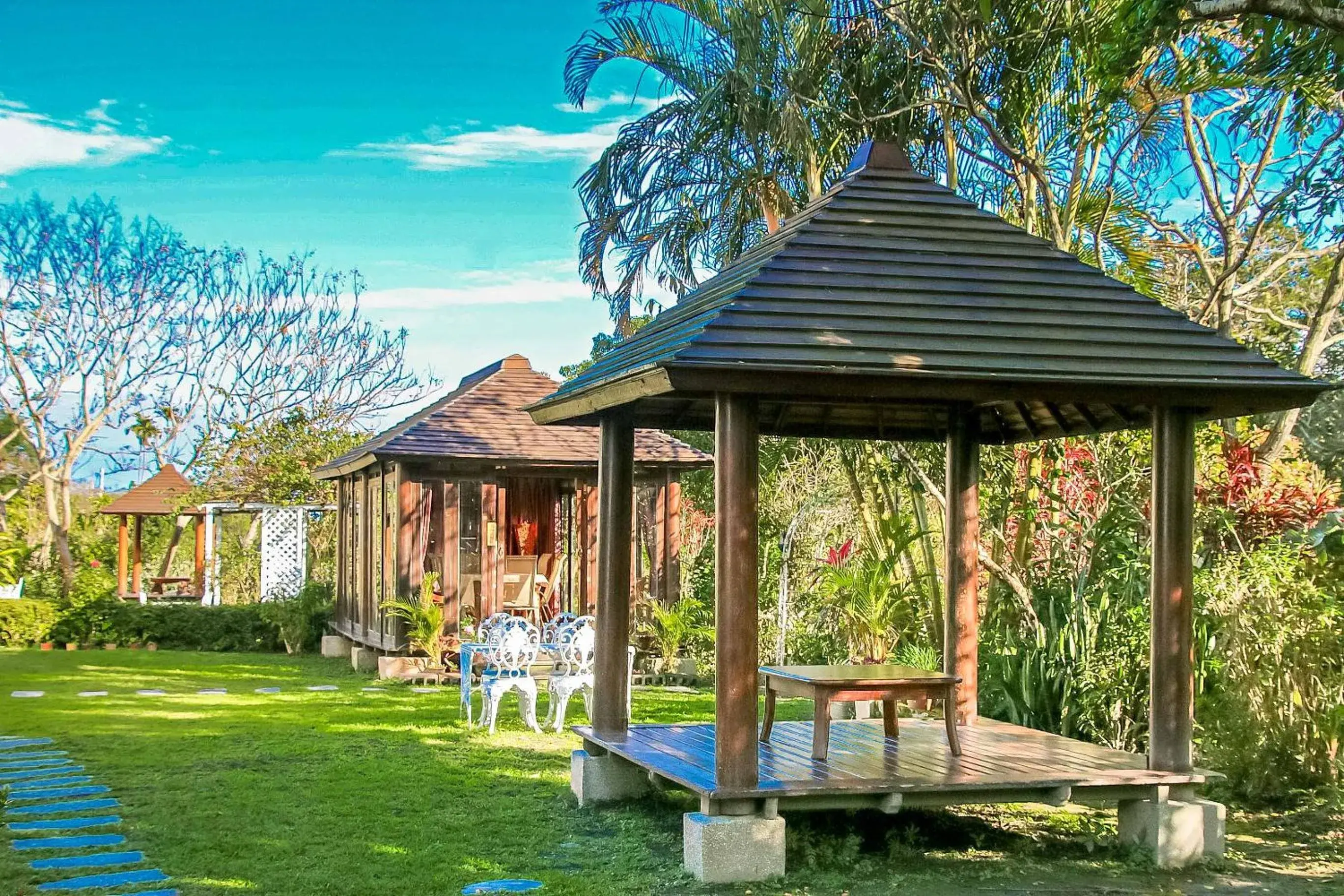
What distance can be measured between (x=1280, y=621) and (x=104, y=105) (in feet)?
106

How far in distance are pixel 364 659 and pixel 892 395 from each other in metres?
11.9

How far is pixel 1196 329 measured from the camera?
7.41m

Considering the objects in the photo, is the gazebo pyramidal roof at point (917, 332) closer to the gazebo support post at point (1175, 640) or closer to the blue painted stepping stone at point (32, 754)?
the gazebo support post at point (1175, 640)

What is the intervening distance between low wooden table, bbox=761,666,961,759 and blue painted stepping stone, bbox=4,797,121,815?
4179mm

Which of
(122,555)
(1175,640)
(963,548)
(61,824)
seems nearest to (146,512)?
(122,555)

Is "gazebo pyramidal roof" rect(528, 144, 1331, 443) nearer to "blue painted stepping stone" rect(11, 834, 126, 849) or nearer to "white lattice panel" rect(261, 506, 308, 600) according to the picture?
"blue painted stepping stone" rect(11, 834, 126, 849)

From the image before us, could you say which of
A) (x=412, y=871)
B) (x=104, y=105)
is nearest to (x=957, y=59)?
(x=412, y=871)

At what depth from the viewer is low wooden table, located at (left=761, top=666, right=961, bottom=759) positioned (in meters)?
7.42

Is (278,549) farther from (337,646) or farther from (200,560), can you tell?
(337,646)

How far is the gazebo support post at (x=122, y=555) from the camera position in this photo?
1011 inches

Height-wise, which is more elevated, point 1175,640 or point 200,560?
point 1175,640

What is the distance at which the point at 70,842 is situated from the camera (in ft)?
24.0

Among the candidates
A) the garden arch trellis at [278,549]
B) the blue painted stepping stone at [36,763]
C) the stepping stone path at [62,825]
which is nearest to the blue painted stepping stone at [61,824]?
the stepping stone path at [62,825]

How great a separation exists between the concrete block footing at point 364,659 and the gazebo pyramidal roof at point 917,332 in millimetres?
9301
